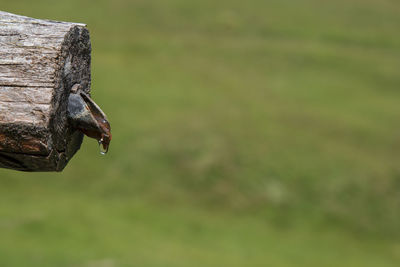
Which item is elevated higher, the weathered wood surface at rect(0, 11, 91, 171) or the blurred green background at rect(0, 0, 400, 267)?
the blurred green background at rect(0, 0, 400, 267)

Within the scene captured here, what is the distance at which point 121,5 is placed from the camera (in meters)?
32.5

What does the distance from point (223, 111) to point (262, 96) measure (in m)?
3.48

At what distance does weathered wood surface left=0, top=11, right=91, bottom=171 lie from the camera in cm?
205

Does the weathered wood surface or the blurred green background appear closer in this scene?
the weathered wood surface

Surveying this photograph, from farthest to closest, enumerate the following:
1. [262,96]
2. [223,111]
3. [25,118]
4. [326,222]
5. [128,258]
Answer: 1. [262,96]
2. [223,111]
3. [326,222]
4. [128,258]
5. [25,118]

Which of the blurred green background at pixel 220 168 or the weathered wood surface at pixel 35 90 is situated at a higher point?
the blurred green background at pixel 220 168

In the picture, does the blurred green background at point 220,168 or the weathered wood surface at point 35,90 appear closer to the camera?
the weathered wood surface at point 35,90

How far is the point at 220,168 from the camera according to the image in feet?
54.8

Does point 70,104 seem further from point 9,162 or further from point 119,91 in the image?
point 119,91

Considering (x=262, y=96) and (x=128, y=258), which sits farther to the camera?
(x=262, y=96)

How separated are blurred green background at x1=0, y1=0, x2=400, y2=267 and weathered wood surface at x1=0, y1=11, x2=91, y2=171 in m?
8.26

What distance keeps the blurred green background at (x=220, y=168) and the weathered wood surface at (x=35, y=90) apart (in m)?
8.26

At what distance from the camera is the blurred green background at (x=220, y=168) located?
13188 mm

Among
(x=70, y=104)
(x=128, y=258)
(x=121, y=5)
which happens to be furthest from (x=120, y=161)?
(x=121, y=5)
